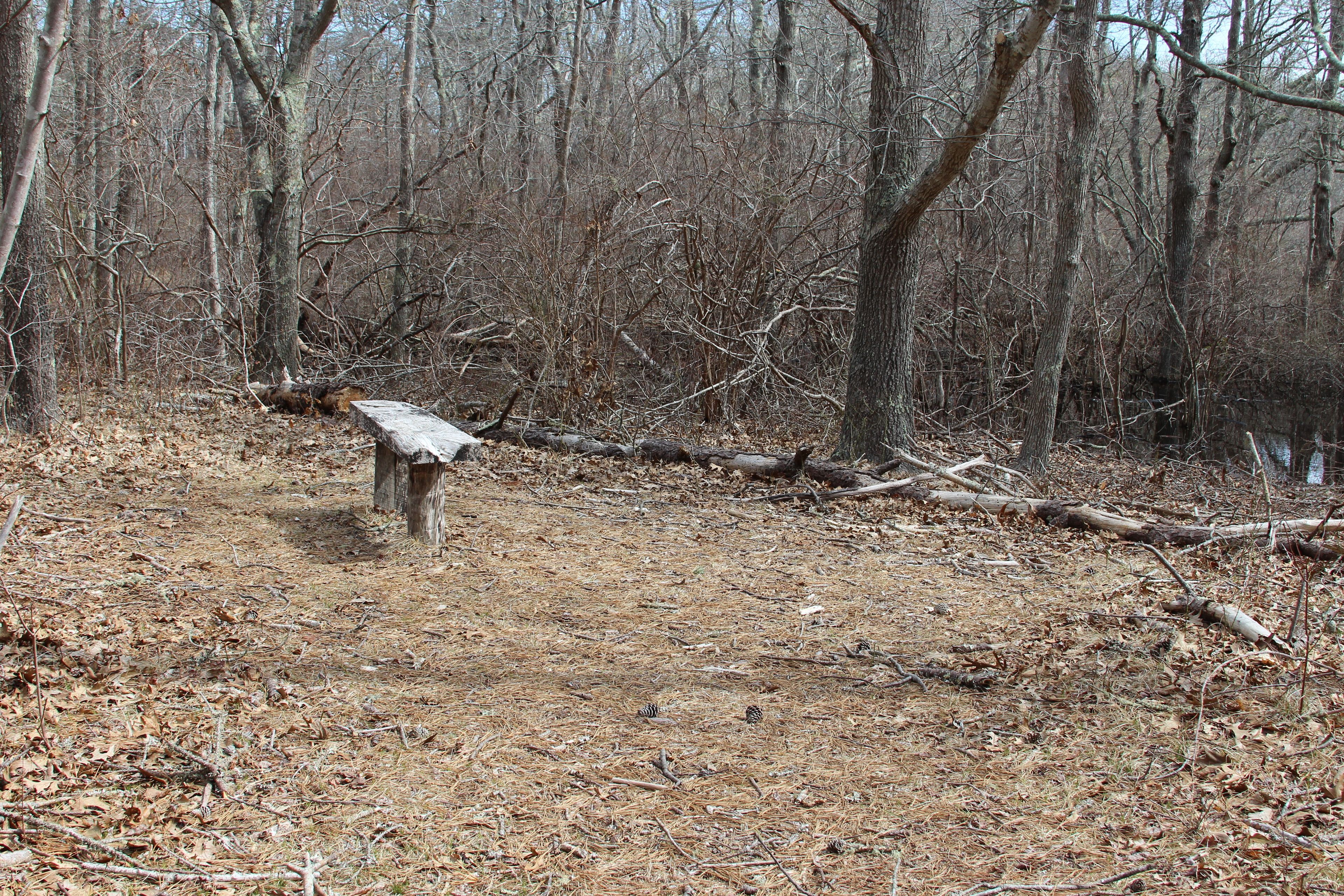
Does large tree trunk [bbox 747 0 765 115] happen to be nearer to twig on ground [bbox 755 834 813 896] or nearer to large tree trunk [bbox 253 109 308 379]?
large tree trunk [bbox 253 109 308 379]

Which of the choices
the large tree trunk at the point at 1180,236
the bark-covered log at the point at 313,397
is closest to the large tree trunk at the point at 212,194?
the bark-covered log at the point at 313,397

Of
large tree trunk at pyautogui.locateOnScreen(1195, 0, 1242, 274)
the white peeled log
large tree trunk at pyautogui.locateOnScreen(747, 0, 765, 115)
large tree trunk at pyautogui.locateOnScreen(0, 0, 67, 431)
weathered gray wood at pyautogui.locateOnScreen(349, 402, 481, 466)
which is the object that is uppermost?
large tree trunk at pyautogui.locateOnScreen(747, 0, 765, 115)

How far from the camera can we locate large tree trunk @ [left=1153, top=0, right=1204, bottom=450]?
13680 millimetres

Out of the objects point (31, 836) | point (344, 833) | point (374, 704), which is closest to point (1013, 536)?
point (374, 704)

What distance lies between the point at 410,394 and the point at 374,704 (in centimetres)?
772

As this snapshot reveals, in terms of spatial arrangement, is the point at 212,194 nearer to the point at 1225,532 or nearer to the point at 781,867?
the point at 1225,532

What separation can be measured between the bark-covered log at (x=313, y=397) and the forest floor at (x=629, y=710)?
377 cm

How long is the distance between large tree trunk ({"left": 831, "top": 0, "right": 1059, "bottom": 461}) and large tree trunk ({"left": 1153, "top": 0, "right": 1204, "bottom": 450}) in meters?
7.45

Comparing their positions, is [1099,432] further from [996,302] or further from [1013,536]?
[1013,536]

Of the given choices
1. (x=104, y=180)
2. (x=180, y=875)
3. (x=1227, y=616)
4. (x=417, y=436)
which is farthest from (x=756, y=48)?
(x=180, y=875)

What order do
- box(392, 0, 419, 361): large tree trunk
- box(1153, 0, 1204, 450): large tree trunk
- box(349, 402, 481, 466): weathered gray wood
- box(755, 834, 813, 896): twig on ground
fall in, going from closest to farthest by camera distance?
box(755, 834, 813, 896): twig on ground → box(349, 402, 481, 466): weathered gray wood → box(392, 0, 419, 361): large tree trunk → box(1153, 0, 1204, 450): large tree trunk

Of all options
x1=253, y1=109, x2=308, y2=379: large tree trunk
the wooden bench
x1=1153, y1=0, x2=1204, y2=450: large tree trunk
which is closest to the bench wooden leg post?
the wooden bench

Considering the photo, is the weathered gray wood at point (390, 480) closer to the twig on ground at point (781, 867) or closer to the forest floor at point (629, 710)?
the forest floor at point (629, 710)

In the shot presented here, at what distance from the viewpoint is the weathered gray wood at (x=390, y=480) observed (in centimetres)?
596
